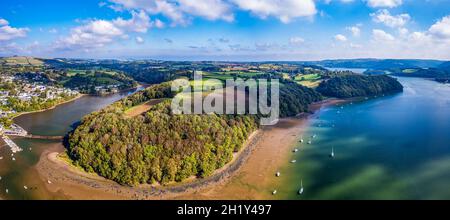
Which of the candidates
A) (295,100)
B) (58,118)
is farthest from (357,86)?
(58,118)

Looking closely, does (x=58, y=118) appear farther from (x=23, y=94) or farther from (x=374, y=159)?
(x=374, y=159)

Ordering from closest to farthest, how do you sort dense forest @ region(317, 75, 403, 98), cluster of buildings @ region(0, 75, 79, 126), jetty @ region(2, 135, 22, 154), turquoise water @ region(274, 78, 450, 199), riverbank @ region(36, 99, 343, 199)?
riverbank @ region(36, 99, 343, 199)
turquoise water @ region(274, 78, 450, 199)
jetty @ region(2, 135, 22, 154)
cluster of buildings @ region(0, 75, 79, 126)
dense forest @ region(317, 75, 403, 98)

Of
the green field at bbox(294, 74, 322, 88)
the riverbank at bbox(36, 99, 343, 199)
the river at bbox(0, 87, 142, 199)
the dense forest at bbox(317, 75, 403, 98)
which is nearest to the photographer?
the riverbank at bbox(36, 99, 343, 199)

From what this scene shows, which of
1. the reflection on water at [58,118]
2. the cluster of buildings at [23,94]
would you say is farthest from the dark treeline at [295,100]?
the cluster of buildings at [23,94]

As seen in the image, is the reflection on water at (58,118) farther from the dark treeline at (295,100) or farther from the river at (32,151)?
the dark treeline at (295,100)

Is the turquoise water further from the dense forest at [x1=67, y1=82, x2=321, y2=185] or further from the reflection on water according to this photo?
the reflection on water

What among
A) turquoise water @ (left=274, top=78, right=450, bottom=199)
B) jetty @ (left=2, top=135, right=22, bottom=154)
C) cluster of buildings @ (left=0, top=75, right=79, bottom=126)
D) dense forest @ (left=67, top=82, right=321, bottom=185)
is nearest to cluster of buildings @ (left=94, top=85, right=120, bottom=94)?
cluster of buildings @ (left=0, top=75, right=79, bottom=126)
